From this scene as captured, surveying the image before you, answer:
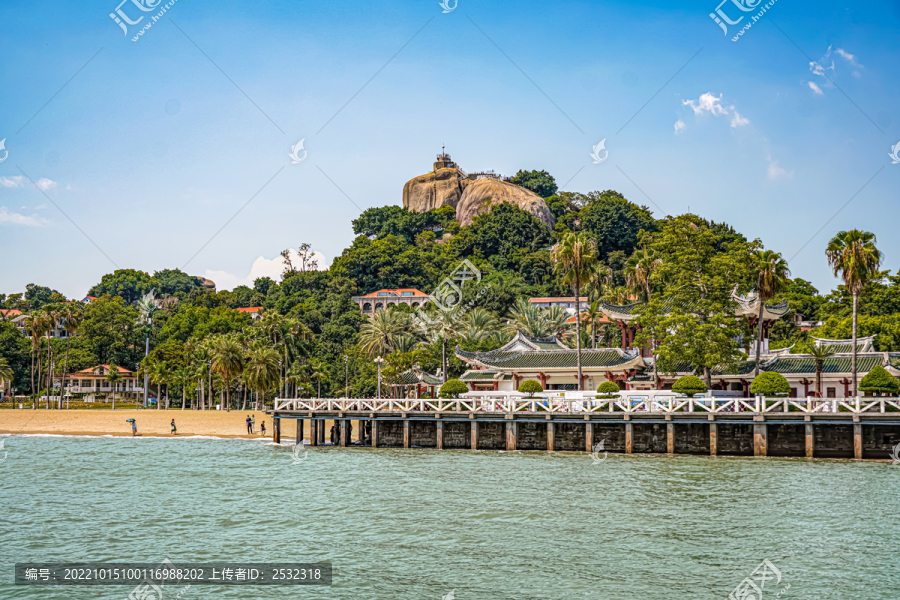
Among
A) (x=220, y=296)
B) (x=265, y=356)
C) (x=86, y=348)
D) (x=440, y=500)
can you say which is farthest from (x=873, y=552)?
(x=220, y=296)

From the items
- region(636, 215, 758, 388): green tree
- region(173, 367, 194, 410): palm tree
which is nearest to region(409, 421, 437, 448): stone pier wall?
region(636, 215, 758, 388): green tree

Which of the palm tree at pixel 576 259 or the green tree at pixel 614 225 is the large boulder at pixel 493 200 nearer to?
the green tree at pixel 614 225

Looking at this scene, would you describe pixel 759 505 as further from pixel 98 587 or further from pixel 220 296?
pixel 220 296

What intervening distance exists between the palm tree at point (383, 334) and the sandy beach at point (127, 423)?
50.4 ft

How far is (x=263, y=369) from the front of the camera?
87.6 metres

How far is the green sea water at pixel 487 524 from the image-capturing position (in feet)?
70.0

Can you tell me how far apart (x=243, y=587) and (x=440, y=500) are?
1199 cm

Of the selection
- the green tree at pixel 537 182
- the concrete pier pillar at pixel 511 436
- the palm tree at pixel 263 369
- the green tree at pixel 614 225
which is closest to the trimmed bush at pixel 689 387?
the concrete pier pillar at pixel 511 436

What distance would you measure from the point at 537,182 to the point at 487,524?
545 feet

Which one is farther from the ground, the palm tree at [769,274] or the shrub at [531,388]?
the palm tree at [769,274]

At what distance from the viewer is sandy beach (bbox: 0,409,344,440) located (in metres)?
69.2

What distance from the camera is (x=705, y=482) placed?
120 feet

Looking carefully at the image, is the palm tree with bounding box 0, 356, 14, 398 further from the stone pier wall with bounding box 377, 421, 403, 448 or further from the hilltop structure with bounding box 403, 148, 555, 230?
the hilltop structure with bounding box 403, 148, 555, 230

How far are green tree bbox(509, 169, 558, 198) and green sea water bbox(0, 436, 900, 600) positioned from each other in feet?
485
